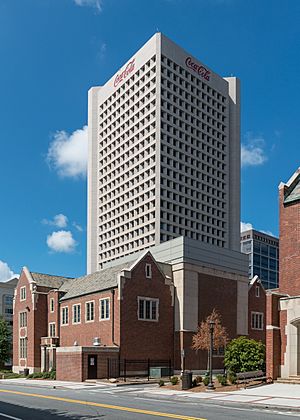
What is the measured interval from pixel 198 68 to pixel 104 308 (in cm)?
9506

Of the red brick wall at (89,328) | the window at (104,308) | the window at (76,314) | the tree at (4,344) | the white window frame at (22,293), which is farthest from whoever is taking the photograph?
the tree at (4,344)

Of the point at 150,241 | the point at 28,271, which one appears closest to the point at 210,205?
the point at 150,241

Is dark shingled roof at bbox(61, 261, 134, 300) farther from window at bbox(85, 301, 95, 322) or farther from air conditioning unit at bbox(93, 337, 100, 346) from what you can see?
air conditioning unit at bbox(93, 337, 100, 346)

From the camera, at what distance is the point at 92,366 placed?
4684 centimetres

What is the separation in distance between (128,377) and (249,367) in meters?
14.1

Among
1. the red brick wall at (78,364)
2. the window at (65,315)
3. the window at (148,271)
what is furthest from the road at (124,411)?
the window at (65,315)

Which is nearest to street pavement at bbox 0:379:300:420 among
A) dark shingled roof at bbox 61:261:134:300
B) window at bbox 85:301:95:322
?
dark shingled roof at bbox 61:261:134:300

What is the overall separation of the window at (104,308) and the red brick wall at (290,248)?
2153 cm

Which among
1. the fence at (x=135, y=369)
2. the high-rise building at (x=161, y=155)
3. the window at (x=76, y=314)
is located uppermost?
the high-rise building at (x=161, y=155)

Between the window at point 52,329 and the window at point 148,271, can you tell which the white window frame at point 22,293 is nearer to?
the window at point 52,329

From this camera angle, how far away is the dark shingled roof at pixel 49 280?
69750 mm

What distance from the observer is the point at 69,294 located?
2490 inches

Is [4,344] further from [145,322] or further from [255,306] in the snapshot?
[255,306]

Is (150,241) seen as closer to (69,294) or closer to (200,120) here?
(200,120)
